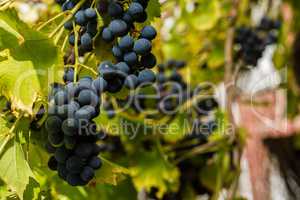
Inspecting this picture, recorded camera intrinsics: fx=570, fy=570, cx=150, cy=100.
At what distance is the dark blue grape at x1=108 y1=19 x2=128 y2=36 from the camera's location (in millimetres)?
981

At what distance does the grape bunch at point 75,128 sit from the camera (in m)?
0.93

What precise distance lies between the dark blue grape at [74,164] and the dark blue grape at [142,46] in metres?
0.21

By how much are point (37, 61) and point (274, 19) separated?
182 centimetres

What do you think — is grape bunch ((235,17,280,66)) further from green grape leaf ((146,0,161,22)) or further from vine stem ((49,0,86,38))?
vine stem ((49,0,86,38))

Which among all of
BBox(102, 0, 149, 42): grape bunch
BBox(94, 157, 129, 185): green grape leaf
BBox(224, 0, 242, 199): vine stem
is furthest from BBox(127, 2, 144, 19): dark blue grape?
BBox(224, 0, 242, 199): vine stem

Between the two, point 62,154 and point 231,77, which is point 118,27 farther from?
point 231,77

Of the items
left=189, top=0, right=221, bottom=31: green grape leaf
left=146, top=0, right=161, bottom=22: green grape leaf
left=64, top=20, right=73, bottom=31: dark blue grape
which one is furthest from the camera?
left=189, top=0, right=221, bottom=31: green grape leaf

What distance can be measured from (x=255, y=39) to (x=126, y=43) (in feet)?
4.67

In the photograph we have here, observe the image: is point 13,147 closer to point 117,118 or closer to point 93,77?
point 93,77

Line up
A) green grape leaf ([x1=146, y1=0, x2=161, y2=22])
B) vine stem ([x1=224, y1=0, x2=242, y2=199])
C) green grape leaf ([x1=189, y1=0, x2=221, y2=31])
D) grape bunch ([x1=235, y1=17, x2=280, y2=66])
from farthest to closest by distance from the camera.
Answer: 1. green grape leaf ([x1=189, y1=0, x2=221, y2=31])
2. grape bunch ([x1=235, y1=17, x2=280, y2=66])
3. vine stem ([x1=224, y1=0, x2=242, y2=199])
4. green grape leaf ([x1=146, y1=0, x2=161, y2=22])

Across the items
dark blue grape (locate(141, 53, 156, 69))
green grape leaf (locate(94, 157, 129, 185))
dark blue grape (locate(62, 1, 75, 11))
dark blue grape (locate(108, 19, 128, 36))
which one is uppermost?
dark blue grape (locate(62, 1, 75, 11))

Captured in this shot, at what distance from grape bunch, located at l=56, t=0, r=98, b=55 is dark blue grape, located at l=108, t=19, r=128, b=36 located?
1.4 inches

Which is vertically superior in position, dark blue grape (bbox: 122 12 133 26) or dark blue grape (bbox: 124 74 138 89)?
dark blue grape (bbox: 122 12 133 26)

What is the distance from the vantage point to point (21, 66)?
974mm
